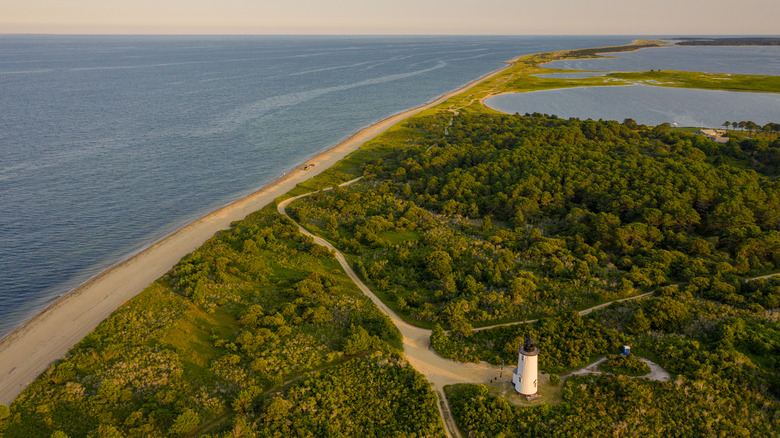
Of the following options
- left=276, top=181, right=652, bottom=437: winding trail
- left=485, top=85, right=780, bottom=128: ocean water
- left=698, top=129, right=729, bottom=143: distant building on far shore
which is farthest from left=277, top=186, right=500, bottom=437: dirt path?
left=485, top=85, right=780, bottom=128: ocean water

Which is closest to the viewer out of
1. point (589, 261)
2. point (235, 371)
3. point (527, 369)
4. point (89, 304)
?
point (527, 369)

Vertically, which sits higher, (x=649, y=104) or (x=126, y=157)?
(x=649, y=104)

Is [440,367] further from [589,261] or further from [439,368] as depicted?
[589,261]

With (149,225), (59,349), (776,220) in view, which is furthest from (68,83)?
(776,220)

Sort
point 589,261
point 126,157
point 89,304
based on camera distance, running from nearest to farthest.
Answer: point 89,304 < point 589,261 < point 126,157

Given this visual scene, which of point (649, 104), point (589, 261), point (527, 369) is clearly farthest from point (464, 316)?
point (649, 104)

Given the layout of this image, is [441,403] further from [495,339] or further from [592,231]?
[592,231]

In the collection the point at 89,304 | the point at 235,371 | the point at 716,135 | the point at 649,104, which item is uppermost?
the point at 649,104
